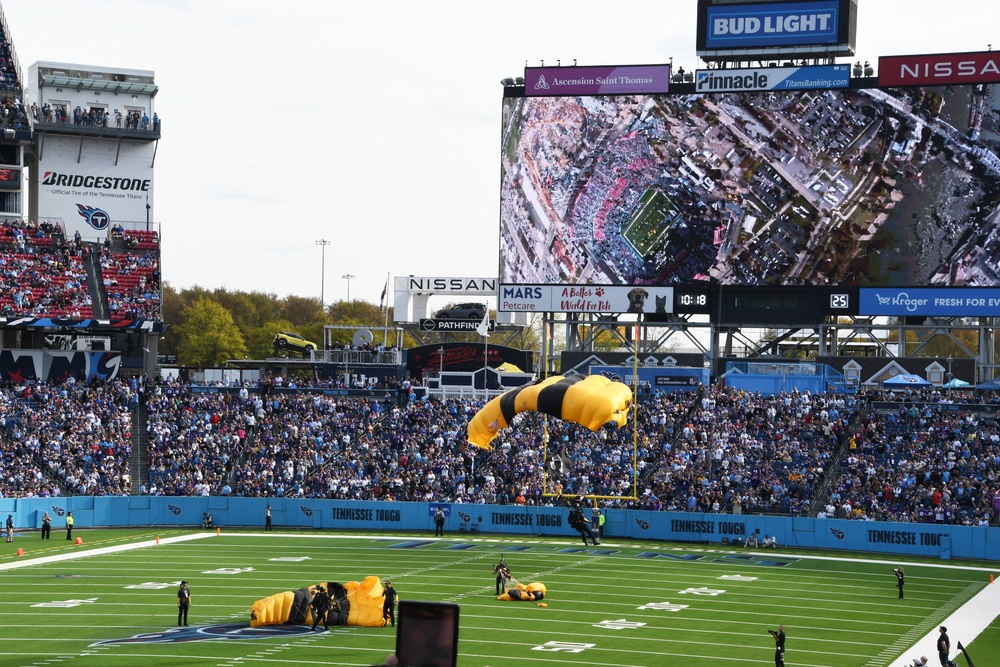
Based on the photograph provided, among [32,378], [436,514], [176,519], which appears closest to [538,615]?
[436,514]

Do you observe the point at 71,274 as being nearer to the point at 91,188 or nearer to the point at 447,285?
the point at 91,188

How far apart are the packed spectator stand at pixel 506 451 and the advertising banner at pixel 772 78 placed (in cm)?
1169

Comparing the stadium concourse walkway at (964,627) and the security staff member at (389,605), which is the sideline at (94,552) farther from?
the stadium concourse walkway at (964,627)

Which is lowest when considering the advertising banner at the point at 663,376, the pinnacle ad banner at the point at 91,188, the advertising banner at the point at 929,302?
the advertising banner at the point at 663,376

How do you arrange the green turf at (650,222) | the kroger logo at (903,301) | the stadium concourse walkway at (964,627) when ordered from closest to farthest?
the stadium concourse walkway at (964,627)
the kroger logo at (903,301)
the green turf at (650,222)

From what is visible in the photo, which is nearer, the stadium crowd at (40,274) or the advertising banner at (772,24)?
the advertising banner at (772,24)

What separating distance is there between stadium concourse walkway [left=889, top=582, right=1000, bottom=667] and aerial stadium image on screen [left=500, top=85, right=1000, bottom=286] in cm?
1827

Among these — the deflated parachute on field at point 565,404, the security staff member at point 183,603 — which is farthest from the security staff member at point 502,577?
the security staff member at point 183,603

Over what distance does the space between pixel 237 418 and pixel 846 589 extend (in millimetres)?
26521

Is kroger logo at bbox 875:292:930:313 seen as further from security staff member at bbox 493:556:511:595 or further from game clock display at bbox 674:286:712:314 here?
security staff member at bbox 493:556:511:595

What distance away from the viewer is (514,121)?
177 feet

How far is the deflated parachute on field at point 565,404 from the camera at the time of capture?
1208 inches

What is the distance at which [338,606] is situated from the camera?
28344mm

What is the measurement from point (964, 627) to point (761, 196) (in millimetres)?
25437
